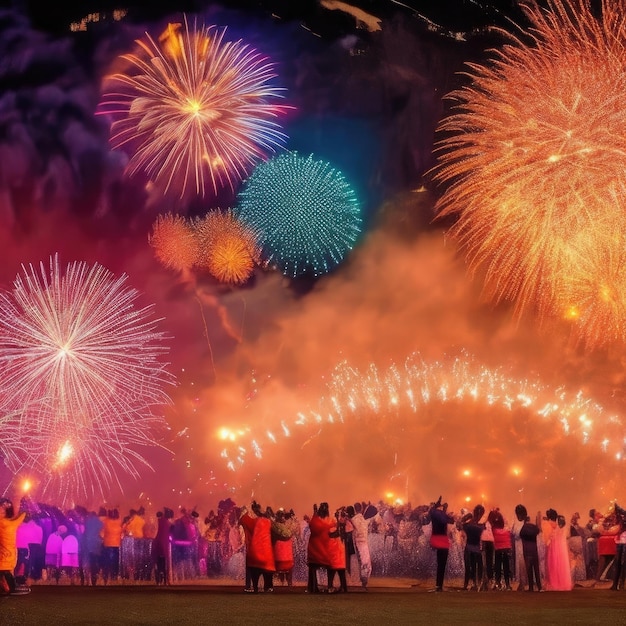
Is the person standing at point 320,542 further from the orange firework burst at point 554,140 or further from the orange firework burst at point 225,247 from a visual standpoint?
the orange firework burst at point 225,247

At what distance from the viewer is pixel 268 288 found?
46281 mm

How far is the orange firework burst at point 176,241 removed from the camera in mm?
31609

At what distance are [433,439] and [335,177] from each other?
1839 cm

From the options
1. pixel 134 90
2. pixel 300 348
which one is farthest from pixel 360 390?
pixel 134 90

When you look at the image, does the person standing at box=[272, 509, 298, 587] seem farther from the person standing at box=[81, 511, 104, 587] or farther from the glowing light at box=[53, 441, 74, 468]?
the glowing light at box=[53, 441, 74, 468]

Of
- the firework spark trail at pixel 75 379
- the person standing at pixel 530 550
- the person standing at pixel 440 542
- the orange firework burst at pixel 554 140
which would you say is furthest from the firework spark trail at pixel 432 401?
the person standing at pixel 440 542

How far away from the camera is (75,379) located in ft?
92.6

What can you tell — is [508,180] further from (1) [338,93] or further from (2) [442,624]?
(1) [338,93]

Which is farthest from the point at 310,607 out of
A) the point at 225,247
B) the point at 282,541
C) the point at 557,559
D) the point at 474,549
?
the point at 225,247

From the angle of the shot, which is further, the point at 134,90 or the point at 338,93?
the point at 338,93

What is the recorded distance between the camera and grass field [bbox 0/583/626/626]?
12586 mm

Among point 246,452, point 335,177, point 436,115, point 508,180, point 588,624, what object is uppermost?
point 436,115

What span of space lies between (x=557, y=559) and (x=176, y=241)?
656 inches

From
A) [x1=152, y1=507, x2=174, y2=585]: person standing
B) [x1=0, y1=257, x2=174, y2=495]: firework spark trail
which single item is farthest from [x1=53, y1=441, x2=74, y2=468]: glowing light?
[x1=152, y1=507, x2=174, y2=585]: person standing
